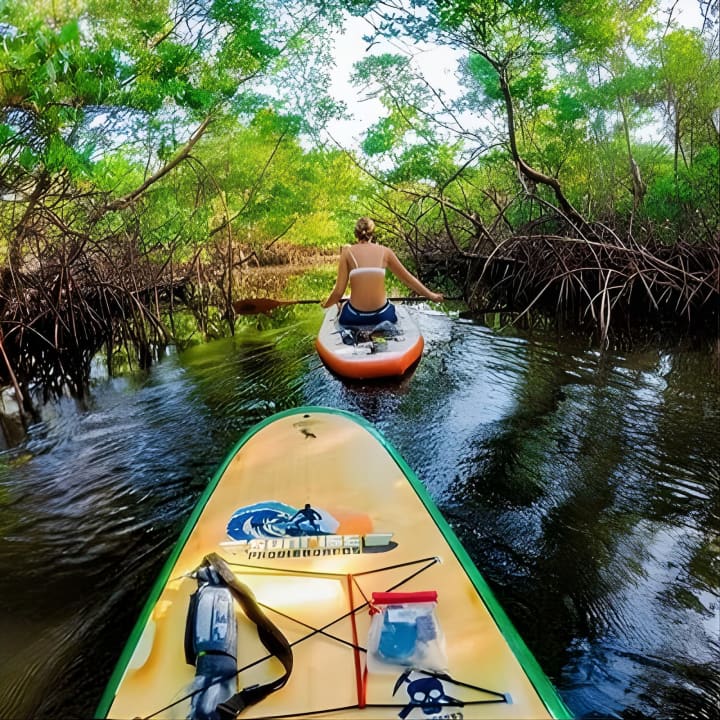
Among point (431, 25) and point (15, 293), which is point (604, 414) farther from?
point (431, 25)

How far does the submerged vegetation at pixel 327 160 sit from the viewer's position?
5082 millimetres

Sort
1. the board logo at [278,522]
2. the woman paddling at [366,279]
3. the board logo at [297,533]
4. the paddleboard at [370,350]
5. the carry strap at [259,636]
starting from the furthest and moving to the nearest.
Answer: the woman paddling at [366,279] → the paddleboard at [370,350] → the board logo at [278,522] → the board logo at [297,533] → the carry strap at [259,636]

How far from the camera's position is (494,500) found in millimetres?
2623

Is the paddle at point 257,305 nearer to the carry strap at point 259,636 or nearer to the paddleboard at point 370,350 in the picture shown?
the paddleboard at point 370,350

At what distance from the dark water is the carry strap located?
533 mm

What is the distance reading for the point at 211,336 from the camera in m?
6.50

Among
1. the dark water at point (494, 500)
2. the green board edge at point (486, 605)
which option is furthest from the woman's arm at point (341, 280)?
the green board edge at point (486, 605)

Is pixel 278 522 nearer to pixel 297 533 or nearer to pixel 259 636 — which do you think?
pixel 297 533

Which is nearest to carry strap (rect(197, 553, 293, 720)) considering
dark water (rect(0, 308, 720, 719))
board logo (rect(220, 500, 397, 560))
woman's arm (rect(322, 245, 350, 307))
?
board logo (rect(220, 500, 397, 560))

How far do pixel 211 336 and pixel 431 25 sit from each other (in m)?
5.50

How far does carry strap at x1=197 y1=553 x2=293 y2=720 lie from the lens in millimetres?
1129

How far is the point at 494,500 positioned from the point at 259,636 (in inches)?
61.0

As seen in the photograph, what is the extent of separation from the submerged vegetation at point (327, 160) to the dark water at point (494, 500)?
1.07 m

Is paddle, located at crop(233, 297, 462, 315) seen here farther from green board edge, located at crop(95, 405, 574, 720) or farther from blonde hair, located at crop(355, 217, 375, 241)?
green board edge, located at crop(95, 405, 574, 720)
